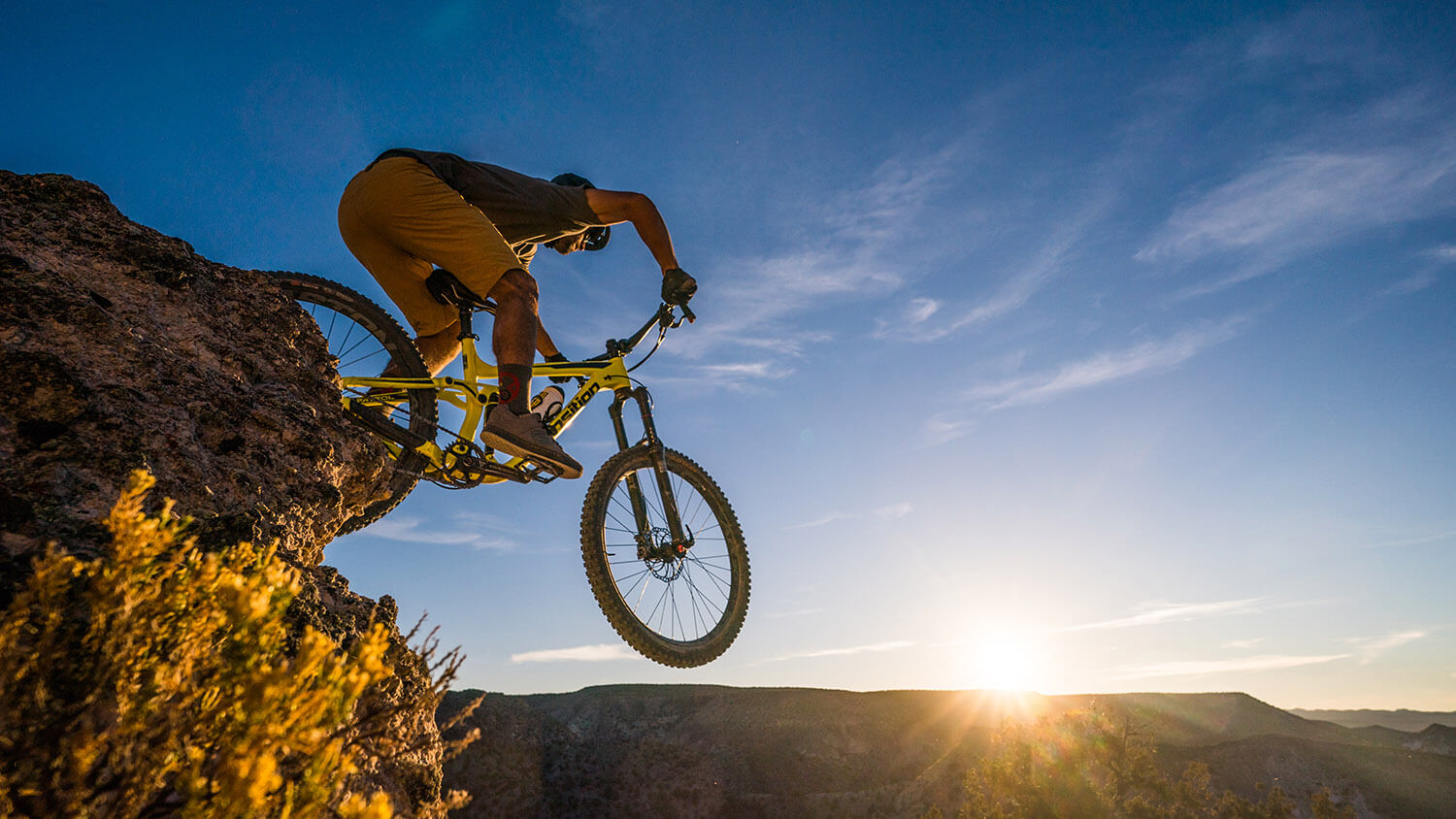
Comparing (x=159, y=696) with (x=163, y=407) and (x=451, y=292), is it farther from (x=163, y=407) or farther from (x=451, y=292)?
(x=451, y=292)

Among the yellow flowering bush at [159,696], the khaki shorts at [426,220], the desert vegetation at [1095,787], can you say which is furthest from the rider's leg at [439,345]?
the desert vegetation at [1095,787]

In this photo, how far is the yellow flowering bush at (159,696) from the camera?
838 millimetres

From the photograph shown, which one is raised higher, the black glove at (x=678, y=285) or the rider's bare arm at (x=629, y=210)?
the rider's bare arm at (x=629, y=210)

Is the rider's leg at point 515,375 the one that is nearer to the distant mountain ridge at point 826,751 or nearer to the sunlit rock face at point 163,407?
the sunlit rock face at point 163,407

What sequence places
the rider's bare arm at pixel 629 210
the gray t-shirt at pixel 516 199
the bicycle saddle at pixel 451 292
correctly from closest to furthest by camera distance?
the gray t-shirt at pixel 516 199, the bicycle saddle at pixel 451 292, the rider's bare arm at pixel 629 210

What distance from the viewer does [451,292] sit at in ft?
13.9

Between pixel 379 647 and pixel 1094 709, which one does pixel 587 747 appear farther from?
pixel 379 647

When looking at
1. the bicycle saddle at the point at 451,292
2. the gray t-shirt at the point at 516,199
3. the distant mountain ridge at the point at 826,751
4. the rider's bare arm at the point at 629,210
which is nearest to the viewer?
the gray t-shirt at the point at 516,199

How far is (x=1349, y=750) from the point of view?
2914cm

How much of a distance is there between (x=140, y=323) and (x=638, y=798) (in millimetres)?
37411

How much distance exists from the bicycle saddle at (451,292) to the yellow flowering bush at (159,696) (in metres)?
3.29

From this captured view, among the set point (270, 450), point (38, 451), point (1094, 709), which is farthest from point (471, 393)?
point (1094, 709)

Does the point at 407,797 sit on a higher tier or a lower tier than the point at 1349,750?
higher

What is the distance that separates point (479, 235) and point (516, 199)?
530 mm
